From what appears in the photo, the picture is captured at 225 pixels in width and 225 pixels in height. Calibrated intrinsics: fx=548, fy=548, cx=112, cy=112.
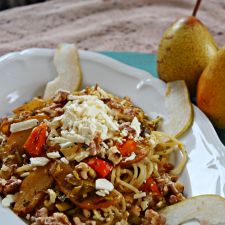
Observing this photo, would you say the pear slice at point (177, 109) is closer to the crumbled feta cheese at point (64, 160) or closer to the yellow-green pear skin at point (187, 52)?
the yellow-green pear skin at point (187, 52)

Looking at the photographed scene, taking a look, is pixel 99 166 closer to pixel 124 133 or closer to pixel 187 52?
pixel 124 133

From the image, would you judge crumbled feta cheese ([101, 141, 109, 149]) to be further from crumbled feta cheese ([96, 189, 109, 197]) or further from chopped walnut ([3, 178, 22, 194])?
chopped walnut ([3, 178, 22, 194])

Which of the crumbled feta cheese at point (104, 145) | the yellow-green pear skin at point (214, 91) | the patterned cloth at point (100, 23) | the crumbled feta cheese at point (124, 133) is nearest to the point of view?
the crumbled feta cheese at point (104, 145)

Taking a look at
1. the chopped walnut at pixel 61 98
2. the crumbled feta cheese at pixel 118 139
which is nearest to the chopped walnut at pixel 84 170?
the crumbled feta cheese at pixel 118 139

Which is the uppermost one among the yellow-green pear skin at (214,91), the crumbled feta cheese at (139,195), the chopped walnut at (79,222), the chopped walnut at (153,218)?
the yellow-green pear skin at (214,91)

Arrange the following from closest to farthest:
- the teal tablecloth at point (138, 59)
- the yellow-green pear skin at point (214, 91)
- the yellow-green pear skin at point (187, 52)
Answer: the yellow-green pear skin at point (214, 91), the yellow-green pear skin at point (187, 52), the teal tablecloth at point (138, 59)

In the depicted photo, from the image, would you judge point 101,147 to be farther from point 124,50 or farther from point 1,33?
point 1,33
